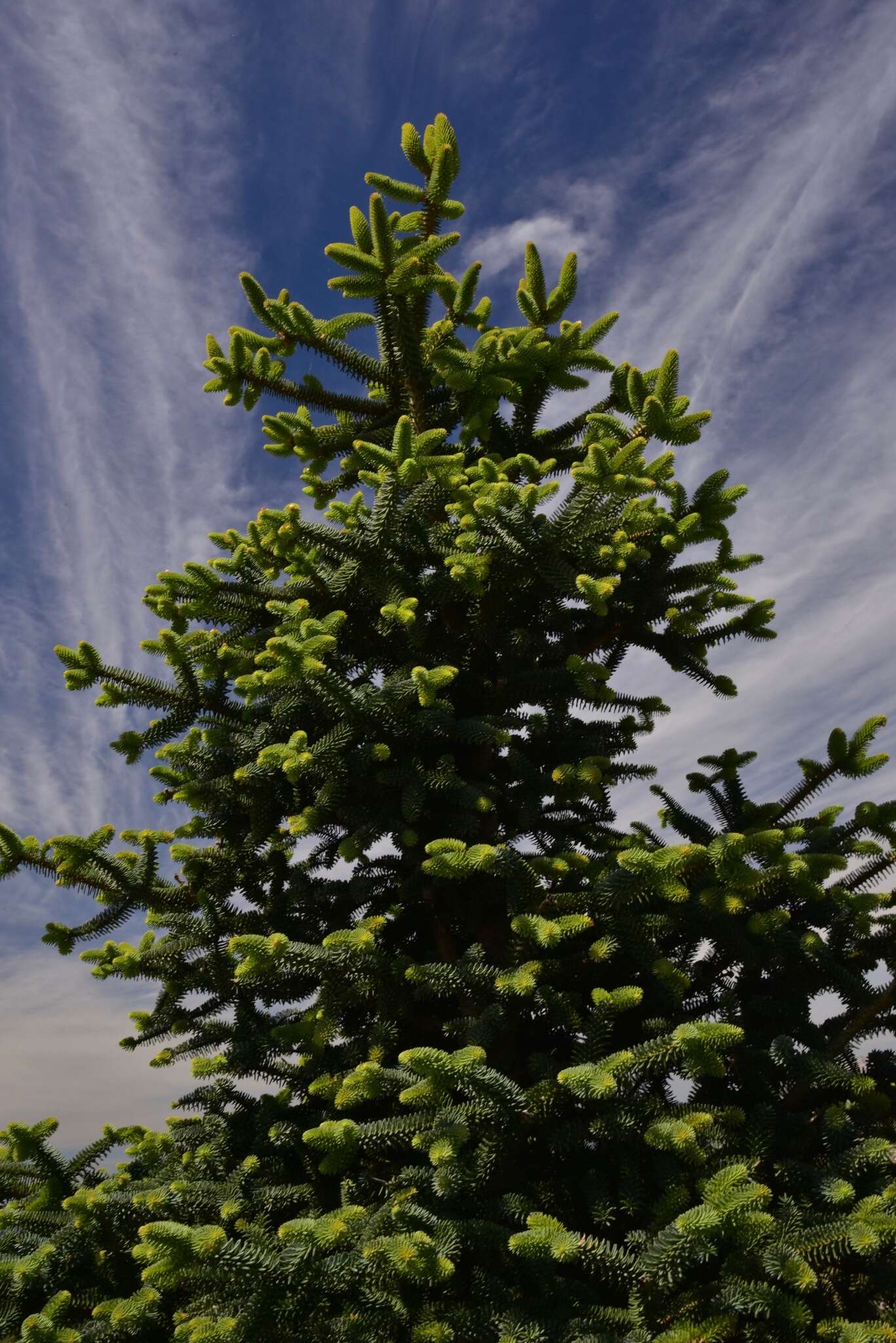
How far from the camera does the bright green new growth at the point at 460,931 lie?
3432mm

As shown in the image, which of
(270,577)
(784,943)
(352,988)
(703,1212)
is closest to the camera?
(703,1212)

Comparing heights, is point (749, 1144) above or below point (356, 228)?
below

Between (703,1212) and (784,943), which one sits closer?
(703,1212)

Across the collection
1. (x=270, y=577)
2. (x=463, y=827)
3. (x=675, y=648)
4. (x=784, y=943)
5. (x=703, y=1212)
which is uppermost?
(x=270, y=577)

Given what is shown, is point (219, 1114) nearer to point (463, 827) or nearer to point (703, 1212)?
point (463, 827)

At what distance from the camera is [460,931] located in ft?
17.8

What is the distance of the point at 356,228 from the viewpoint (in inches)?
217

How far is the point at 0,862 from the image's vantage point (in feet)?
15.9

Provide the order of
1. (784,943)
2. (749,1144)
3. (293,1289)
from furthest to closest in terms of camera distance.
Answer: (784,943), (749,1144), (293,1289)

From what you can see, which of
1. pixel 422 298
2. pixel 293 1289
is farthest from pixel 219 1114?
pixel 422 298

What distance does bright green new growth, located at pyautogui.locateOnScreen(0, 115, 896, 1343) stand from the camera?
3.43 metres

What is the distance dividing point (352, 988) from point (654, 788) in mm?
2606

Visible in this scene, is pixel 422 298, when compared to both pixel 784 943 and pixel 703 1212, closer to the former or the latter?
pixel 784 943

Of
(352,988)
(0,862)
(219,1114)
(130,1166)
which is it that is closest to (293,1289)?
(352,988)
